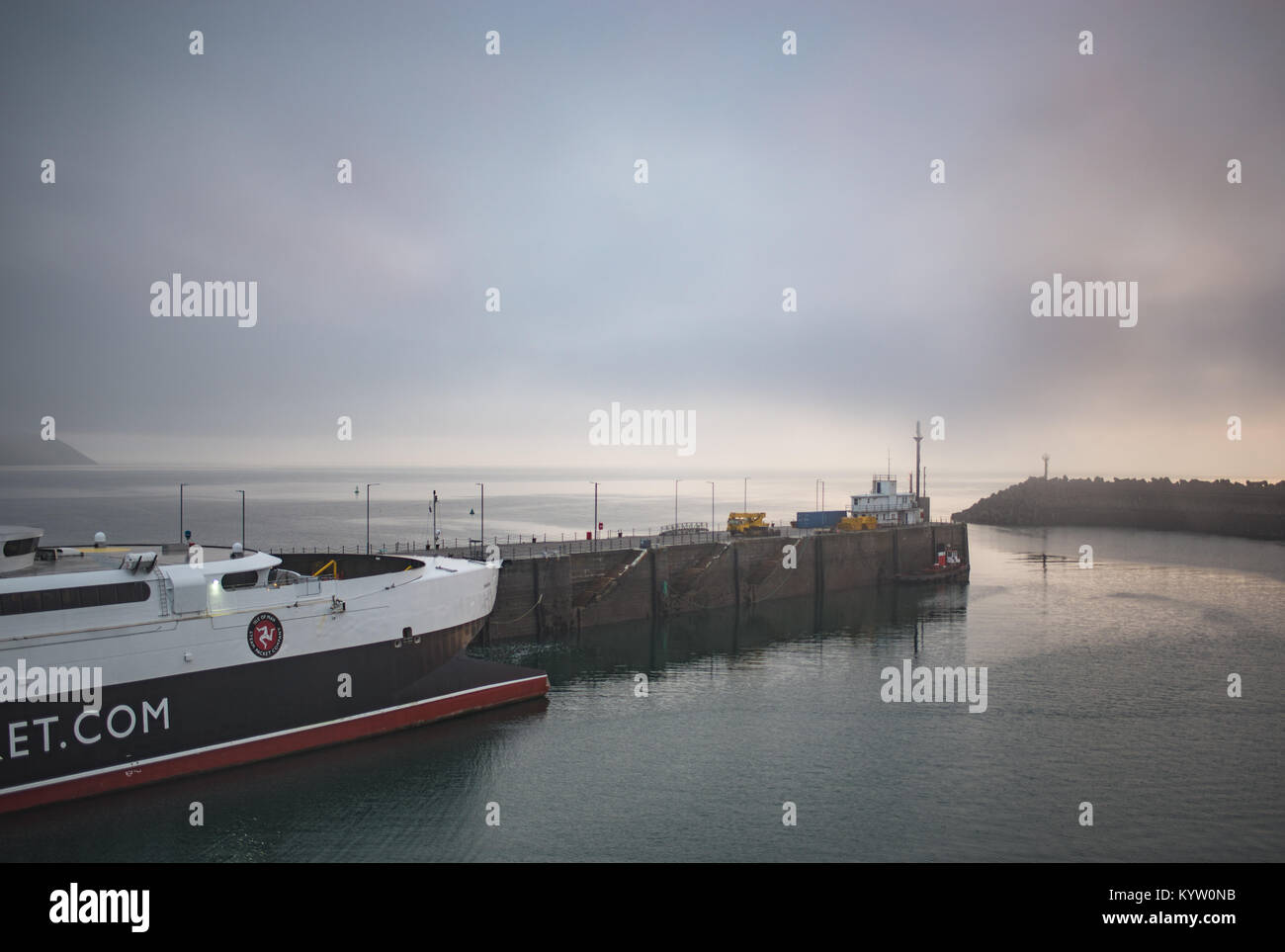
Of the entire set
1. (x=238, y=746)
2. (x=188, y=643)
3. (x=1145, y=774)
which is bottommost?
(x=1145, y=774)

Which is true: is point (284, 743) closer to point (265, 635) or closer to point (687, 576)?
point (265, 635)

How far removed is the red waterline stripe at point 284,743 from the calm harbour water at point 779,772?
16.7 inches

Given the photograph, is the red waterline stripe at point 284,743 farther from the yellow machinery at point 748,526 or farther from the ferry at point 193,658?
the yellow machinery at point 748,526

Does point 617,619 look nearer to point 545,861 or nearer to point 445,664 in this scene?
point 445,664

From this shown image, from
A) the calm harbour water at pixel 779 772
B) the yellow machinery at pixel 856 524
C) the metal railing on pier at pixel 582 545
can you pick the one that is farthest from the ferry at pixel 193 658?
the yellow machinery at pixel 856 524

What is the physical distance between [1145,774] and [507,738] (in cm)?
2596

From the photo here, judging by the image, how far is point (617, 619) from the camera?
186 feet

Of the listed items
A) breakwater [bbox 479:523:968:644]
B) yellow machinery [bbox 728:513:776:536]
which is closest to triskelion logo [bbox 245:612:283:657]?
breakwater [bbox 479:523:968:644]

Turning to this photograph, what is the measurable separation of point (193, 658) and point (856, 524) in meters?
66.9

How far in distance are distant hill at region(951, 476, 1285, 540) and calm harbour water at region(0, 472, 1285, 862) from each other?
117m

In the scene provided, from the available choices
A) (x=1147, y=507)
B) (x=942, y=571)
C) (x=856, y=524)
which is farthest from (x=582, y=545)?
(x=1147, y=507)

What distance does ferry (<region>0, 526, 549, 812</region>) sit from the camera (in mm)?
24469
